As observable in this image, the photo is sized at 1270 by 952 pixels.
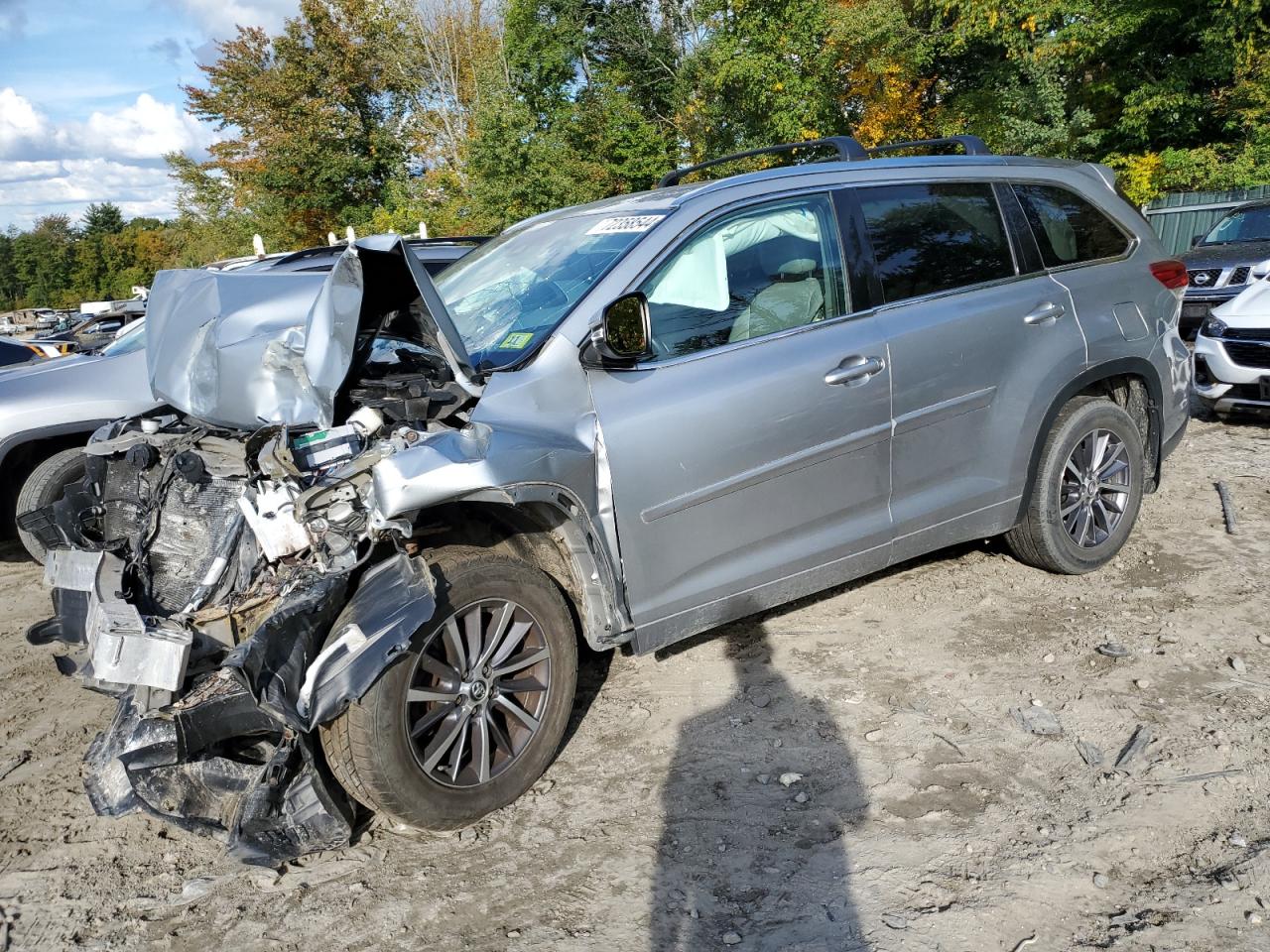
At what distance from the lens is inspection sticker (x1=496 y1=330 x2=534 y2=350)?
11.1ft

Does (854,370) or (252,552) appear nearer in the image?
(252,552)

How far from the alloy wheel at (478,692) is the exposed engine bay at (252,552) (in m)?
0.27

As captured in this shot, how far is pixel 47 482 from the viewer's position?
231 inches

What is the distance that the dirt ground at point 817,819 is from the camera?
8.64ft

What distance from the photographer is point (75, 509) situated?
3.63 meters

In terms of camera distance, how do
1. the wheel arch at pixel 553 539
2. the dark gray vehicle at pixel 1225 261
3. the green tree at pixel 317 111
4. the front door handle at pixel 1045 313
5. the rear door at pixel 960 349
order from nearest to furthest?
the wheel arch at pixel 553 539
the rear door at pixel 960 349
the front door handle at pixel 1045 313
the dark gray vehicle at pixel 1225 261
the green tree at pixel 317 111

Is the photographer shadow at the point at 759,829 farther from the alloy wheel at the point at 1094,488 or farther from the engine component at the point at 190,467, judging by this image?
the engine component at the point at 190,467

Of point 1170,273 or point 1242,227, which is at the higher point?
point 1170,273

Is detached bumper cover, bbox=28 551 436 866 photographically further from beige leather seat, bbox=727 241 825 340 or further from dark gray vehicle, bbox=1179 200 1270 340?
dark gray vehicle, bbox=1179 200 1270 340

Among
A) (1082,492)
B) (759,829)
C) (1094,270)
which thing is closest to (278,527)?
(759,829)

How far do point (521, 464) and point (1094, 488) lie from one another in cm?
314

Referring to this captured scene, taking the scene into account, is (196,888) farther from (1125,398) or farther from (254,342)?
(1125,398)

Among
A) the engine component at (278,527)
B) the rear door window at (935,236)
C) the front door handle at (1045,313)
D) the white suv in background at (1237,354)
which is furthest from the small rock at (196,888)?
Answer: the white suv in background at (1237,354)

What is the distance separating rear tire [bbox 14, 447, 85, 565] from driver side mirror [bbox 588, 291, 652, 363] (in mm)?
4246
